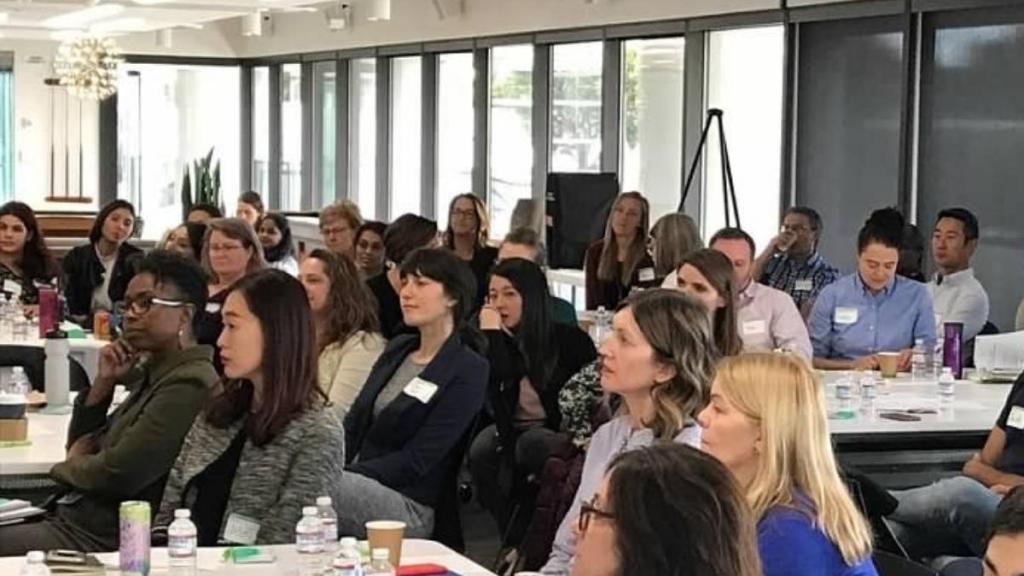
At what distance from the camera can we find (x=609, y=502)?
2.06m

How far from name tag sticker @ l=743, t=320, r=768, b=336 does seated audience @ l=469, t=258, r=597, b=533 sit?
851 mm

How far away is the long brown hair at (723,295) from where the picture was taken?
5.67 meters

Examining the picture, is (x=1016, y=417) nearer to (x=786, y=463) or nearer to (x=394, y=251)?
(x=786, y=463)

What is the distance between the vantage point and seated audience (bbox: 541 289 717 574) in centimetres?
389

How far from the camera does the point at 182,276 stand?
15.4 feet

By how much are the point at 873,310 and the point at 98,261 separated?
443cm

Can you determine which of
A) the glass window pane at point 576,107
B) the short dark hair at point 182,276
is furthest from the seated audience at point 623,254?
the short dark hair at point 182,276

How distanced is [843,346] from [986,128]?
1.93m

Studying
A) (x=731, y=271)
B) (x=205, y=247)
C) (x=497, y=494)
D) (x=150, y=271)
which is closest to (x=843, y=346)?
(x=731, y=271)

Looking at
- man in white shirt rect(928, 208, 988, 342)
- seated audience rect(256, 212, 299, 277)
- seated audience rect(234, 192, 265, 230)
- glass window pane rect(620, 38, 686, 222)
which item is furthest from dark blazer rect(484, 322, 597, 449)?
seated audience rect(234, 192, 265, 230)

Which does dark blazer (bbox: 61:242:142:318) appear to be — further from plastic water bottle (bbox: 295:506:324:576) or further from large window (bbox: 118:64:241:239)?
large window (bbox: 118:64:241:239)

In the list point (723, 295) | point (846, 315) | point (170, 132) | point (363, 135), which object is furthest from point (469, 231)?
point (170, 132)

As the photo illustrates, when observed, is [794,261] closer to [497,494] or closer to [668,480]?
[497,494]

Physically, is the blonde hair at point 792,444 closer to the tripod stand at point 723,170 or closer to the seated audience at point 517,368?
the seated audience at point 517,368
